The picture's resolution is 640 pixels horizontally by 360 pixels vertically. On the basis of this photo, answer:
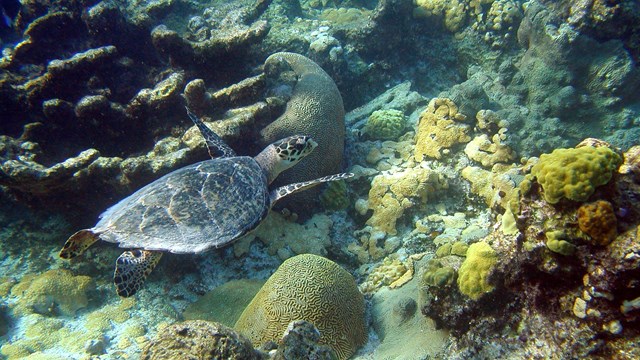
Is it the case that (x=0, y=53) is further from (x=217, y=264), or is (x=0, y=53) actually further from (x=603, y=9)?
(x=603, y=9)

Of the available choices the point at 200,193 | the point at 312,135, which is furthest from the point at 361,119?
the point at 200,193

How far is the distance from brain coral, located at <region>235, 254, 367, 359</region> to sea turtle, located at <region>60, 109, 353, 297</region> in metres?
0.84

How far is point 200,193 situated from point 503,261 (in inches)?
131

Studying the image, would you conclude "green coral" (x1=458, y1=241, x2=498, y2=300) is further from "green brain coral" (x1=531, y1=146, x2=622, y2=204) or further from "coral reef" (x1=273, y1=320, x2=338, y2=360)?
"coral reef" (x1=273, y1=320, x2=338, y2=360)

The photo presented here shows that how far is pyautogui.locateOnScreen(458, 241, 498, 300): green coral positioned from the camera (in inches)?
103

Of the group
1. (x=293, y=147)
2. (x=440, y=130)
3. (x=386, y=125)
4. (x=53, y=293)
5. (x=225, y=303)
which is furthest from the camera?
(x=386, y=125)

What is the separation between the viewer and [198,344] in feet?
8.00

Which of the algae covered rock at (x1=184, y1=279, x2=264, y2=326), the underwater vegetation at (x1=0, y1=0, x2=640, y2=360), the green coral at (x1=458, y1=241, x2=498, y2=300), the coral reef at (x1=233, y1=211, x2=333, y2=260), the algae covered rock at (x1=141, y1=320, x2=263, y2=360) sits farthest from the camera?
the coral reef at (x1=233, y1=211, x2=333, y2=260)

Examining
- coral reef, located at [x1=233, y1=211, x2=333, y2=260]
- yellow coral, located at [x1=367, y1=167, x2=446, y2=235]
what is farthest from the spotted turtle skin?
yellow coral, located at [x1=367, y1=167, x2=446, y2=235]

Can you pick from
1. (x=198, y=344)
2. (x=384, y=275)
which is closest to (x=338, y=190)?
(x=384, y=275)

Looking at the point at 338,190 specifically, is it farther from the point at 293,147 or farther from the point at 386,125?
the point at 386,125

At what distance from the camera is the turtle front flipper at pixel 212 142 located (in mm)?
4574

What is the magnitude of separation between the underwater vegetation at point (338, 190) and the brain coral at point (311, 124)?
0.04m

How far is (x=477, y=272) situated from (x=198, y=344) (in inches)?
90.9
